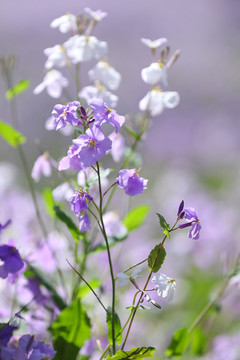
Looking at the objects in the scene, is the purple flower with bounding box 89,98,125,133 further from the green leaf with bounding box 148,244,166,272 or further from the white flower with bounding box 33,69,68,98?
the white flower with bounding box 33,69,68,98

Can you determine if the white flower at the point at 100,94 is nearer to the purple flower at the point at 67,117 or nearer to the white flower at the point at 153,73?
the white flower at the point at 153,73

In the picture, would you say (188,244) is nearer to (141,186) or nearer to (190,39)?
(141,186)

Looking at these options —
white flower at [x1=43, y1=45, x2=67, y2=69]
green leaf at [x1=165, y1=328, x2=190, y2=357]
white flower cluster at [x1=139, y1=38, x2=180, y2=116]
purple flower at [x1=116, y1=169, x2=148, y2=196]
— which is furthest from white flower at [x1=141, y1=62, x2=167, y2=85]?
green leaf at [x1=165, y1=328, x2=190, y2=357]

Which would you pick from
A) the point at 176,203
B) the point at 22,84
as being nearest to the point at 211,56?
the point at 176,203

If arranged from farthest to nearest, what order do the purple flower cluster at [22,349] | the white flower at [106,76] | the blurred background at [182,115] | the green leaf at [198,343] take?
the blurred background at [182,115] < the green leaf at [198,343] < the white flower at [106,76] < the purple flower cluster at [22,349]

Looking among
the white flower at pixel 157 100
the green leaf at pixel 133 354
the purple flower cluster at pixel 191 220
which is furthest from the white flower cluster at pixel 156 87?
the green leaf at pixel 133 354

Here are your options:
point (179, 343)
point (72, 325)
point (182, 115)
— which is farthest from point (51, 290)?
point (182, 115)
